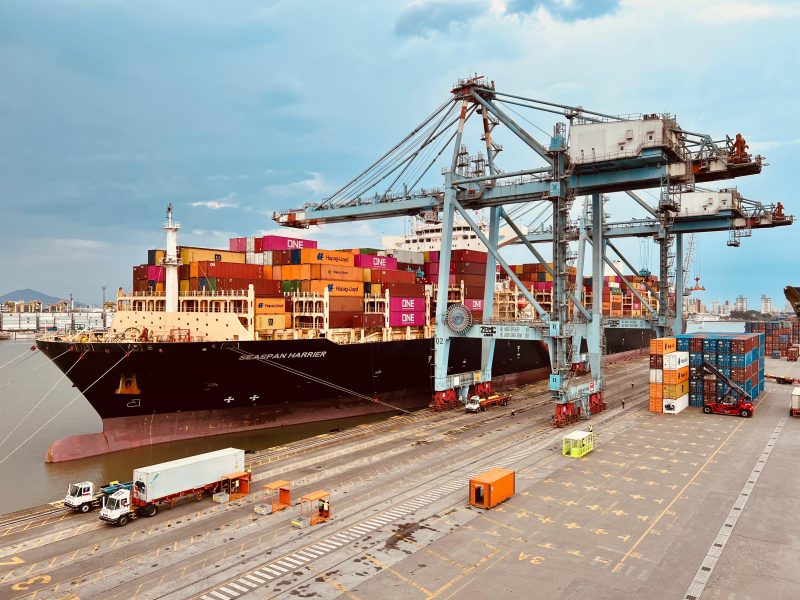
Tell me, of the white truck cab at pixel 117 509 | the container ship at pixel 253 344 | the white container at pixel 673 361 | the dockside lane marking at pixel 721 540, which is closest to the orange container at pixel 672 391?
the white container at pixel 673 361

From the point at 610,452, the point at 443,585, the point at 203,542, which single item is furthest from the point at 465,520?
the point at 610,452

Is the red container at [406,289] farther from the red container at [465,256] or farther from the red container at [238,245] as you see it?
the red container at [238,245]

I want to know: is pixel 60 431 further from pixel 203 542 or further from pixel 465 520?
pixel 465 520

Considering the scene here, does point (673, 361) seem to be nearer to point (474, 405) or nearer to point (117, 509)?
point (474, 405)

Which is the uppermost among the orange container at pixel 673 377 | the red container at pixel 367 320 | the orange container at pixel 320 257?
the orange container at pixel 320 257

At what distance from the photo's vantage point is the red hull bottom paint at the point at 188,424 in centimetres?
2767

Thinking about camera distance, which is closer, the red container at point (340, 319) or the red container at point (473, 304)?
the red container at point (340, 319)

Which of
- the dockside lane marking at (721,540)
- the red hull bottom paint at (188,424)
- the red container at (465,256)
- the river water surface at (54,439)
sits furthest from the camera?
the red container at (465,256)

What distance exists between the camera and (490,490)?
62.0 feet

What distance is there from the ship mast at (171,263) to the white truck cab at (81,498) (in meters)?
15.3

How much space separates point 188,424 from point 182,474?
37.9ft

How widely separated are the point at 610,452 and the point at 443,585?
16195 mm

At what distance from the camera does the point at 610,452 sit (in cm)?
2664

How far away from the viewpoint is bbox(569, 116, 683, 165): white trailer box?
3022 cm
